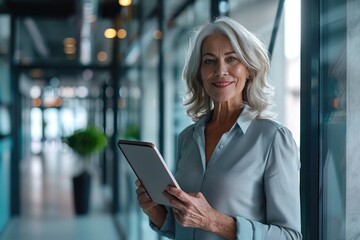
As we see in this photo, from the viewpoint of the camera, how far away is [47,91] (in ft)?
87.5

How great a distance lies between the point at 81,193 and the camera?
9.48 m

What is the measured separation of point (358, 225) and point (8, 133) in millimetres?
7629

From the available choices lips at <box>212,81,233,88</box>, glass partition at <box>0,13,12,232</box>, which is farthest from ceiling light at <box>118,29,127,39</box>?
lips at <box>212,81,233,88</box>

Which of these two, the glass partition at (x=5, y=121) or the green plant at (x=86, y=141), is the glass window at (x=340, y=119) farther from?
the green plant at (x=86, y=141)

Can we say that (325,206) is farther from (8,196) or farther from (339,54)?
(8,196)

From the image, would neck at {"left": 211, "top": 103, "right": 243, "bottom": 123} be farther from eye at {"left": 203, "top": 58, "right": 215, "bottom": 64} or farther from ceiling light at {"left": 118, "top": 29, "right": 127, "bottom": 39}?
ceiling light at {"left": 118, "top": 29, "right": 127, "bottom": 39}

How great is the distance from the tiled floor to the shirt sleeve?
632 centimetres

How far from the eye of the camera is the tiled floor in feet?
25.7

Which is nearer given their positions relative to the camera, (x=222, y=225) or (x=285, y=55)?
(x=222, y=225)

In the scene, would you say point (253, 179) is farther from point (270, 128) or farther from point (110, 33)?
point (110, 33)

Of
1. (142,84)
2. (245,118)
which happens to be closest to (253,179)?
(245,118)

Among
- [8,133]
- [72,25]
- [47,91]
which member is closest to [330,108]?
[8,133]

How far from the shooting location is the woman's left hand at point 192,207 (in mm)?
1521

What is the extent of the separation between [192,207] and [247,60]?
18.9 inches
